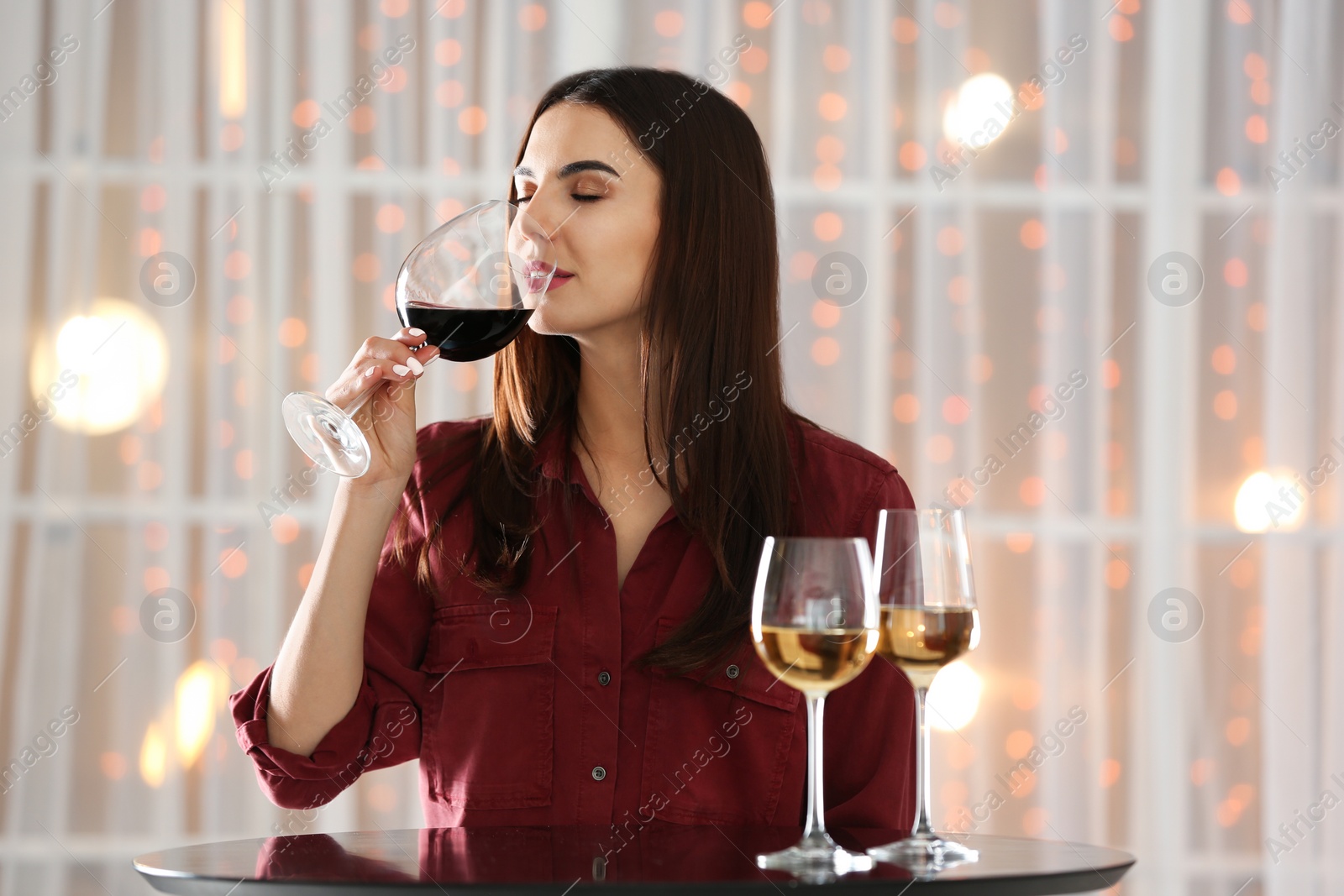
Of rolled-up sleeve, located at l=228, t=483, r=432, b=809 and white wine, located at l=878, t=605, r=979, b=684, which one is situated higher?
white wine, located at l=878, t=605, r=979, b=684

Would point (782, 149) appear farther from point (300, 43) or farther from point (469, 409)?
point (300, 43)

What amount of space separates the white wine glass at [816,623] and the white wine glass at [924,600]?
2.5 inches

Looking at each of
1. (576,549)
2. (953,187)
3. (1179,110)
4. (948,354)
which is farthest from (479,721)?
(1179,110)

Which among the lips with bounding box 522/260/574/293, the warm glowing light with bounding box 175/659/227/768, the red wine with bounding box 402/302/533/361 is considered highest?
the lips with bounding box 522/260/574/293

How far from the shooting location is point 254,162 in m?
2.56

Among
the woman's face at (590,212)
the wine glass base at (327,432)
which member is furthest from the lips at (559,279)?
the wine glass base at (327,432)

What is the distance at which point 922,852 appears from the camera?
3.18ft

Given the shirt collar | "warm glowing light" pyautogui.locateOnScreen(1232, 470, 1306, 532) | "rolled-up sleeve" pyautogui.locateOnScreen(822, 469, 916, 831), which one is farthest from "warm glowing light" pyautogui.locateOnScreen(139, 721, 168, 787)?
"warm glowing light" pyautogui.locateOnScreen(1232, 470, 1306, 532)

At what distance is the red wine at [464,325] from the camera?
128 cm

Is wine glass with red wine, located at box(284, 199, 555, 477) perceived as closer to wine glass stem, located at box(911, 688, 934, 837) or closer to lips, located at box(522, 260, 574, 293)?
lips, located at box(522, 260, 574, 293)

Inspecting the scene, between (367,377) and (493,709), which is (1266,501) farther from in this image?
(367,377)

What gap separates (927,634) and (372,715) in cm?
72

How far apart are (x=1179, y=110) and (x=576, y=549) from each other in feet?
5.98

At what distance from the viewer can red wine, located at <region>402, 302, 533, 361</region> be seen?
1.28m
